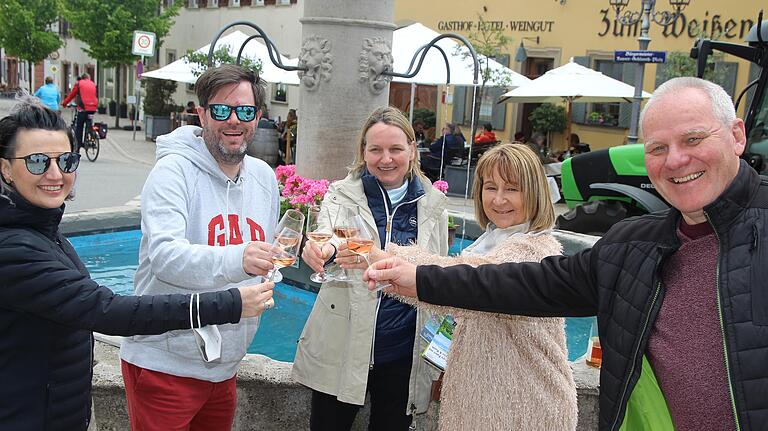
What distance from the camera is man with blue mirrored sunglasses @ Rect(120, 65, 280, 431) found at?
276 cm

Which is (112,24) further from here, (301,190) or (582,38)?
A: (301,190)

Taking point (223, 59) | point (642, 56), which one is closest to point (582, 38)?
point (642, 56)

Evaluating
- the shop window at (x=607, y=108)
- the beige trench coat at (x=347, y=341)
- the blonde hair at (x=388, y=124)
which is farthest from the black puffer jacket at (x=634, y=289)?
the shop window at (x=607, y=108)

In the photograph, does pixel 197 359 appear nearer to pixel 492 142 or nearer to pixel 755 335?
pixel 755 335

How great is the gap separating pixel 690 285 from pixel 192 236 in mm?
1770

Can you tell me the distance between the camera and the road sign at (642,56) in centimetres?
1184

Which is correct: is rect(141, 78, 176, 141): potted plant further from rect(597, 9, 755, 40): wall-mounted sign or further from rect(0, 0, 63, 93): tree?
rect(597, 9, 755, 40): wall-mounted sign

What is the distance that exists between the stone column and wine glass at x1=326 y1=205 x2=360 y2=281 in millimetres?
3920

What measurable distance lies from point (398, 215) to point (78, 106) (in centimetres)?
1756

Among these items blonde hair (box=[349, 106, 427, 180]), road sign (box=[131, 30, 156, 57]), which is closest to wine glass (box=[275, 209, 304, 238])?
blonde hair (box=[349, 106, 427, 180])

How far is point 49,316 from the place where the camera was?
228 centimetres

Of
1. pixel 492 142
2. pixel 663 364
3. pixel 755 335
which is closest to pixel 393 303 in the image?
pixel 663 364

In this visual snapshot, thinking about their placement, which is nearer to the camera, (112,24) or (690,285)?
(690,285)

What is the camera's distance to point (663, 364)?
6.70ft
